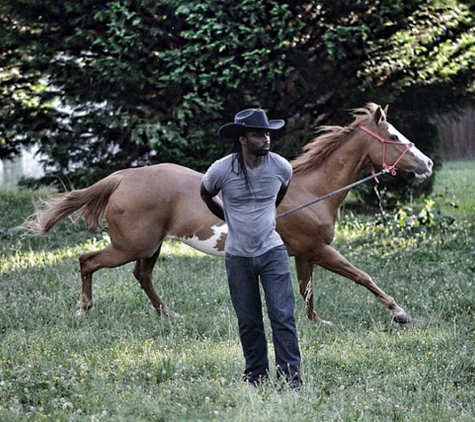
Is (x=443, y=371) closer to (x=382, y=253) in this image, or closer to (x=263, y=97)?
(x=382, y=253)

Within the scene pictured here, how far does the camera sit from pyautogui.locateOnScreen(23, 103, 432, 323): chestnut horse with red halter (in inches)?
320

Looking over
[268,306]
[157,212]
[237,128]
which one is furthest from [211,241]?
[237,128]

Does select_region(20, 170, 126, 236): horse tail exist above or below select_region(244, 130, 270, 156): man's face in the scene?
below

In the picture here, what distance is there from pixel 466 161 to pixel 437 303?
48.2 ft

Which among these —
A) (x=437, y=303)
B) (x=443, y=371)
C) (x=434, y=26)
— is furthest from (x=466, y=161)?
(x=443, y=371)

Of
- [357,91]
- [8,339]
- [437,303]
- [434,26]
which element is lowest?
[437,303]

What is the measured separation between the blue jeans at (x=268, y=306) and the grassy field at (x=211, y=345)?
232 millimetres

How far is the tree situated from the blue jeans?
7337 mm

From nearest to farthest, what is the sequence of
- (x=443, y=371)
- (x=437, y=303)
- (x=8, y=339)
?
1. (x=443, y=371)
2. (x=8, y=339)
3. (x=437, y=303)

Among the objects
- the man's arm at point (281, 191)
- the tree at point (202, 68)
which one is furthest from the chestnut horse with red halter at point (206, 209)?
the tree at point (202, 68)

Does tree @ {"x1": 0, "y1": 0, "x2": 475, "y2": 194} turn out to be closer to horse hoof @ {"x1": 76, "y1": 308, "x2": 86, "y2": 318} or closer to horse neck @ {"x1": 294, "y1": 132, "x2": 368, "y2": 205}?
horse neck @ {"x1": 294, "y1": 132, "x2": 368, "y2": 205}

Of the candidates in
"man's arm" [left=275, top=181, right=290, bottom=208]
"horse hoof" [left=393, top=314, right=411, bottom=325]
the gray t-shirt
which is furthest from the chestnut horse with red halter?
the gray t-shirt

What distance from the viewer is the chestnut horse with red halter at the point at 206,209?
8.12m

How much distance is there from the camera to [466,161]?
881 inches
